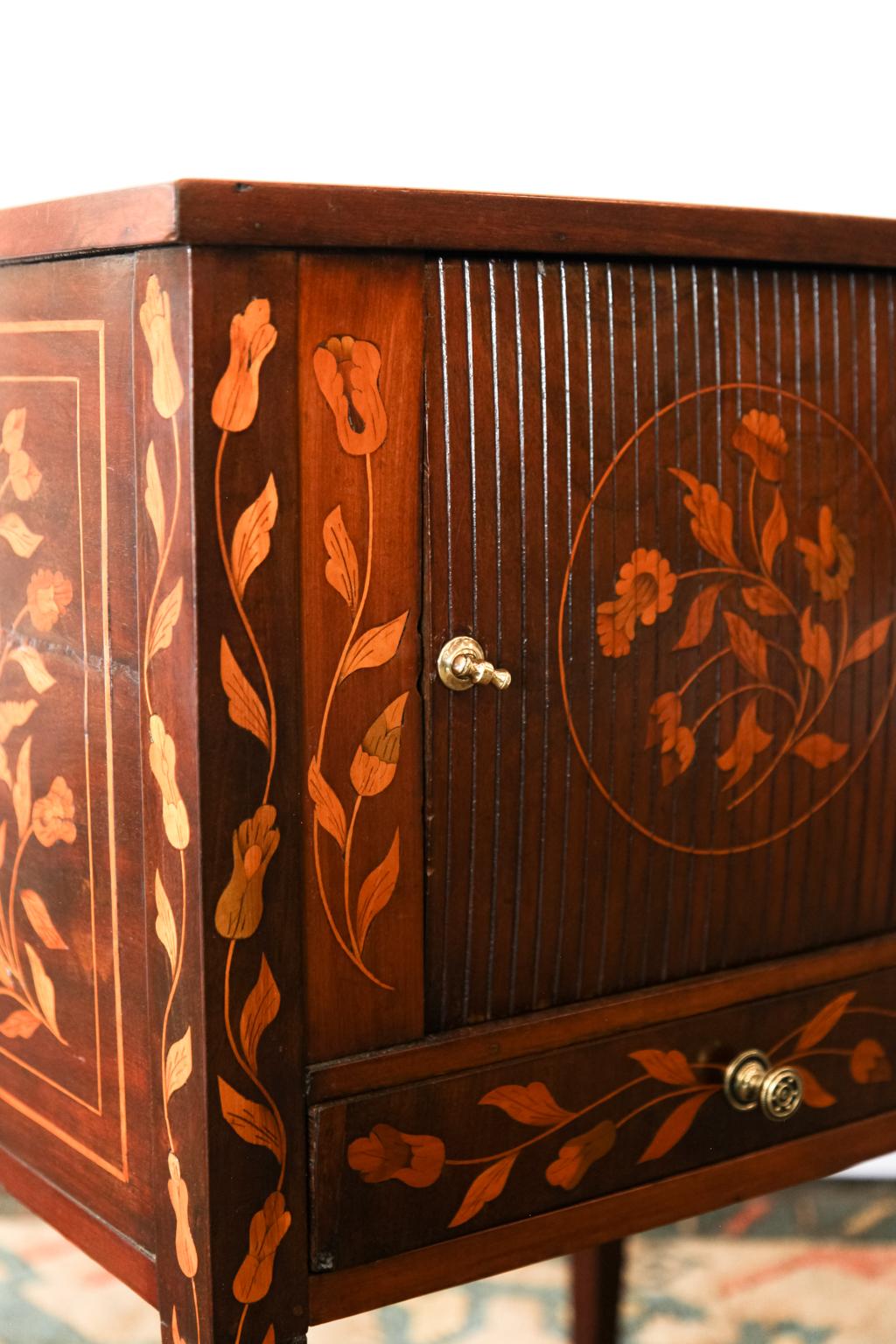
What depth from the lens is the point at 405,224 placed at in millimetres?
857

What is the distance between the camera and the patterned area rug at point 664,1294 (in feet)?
5.70

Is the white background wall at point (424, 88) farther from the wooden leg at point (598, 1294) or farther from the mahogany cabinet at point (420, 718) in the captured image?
the wooden leg at point (598, 1294)

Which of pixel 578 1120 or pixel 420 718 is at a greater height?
pixel 420 718

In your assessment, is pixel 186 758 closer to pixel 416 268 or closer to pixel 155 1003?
pixel 155 1003

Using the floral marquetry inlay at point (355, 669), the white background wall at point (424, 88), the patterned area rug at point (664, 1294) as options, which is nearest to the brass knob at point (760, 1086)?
the floral marquetry inlay at point (355, 669)

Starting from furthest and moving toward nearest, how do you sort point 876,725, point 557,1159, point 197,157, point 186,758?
point 197,157 → point 876,725 → point 557,1159 → point 186,758

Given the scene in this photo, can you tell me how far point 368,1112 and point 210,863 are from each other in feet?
0.59

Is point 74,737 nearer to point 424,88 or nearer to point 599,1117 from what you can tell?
point 599,1117

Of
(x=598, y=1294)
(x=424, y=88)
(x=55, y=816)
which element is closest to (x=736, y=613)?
(x=55, y=816)

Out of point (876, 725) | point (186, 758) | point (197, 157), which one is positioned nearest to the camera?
point (186, 758)

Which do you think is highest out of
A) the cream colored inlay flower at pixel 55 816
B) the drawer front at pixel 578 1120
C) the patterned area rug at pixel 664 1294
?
the cream colored inlay flower at pixel 55 816

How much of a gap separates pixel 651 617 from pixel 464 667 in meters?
0.13

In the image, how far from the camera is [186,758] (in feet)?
2.76

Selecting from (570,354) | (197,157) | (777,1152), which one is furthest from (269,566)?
(197,157)
